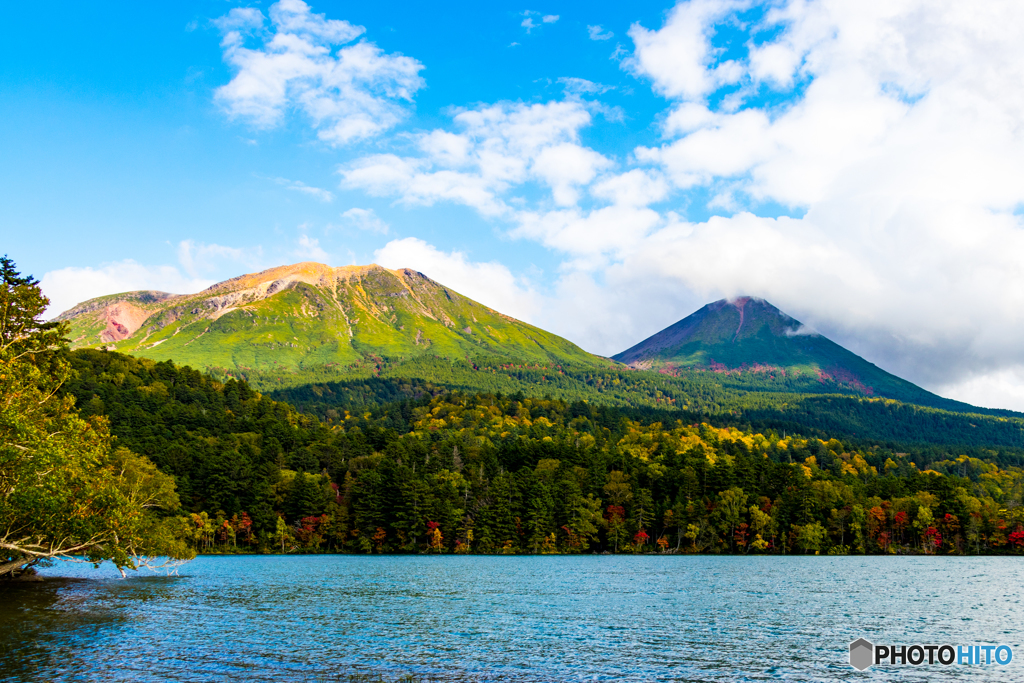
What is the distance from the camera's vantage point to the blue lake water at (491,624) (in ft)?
119

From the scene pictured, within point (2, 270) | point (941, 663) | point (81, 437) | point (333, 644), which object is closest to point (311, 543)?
point (2, 270)

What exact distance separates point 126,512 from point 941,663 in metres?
63.1

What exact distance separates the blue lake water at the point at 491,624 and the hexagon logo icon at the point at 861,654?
36.3 inches

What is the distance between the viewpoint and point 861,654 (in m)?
40.7

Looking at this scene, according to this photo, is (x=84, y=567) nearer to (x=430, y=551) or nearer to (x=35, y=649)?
(x=430, y=551)

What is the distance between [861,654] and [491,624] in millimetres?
26135

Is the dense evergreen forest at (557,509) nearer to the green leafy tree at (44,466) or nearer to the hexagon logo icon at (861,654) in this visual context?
the green leafy tree at (44,466)

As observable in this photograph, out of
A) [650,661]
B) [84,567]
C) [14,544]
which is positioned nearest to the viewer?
[650,661]

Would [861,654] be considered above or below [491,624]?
above

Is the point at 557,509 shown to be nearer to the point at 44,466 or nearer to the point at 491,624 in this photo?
the point at 491,624

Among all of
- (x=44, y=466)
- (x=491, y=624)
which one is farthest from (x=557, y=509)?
(x=44, y=466)

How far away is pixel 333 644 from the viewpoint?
141 ft

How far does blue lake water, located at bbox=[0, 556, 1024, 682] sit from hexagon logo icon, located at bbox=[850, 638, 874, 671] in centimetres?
92

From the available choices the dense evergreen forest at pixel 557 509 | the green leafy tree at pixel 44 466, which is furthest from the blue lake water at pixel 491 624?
the dense evergreen forest at pixel 557 509
